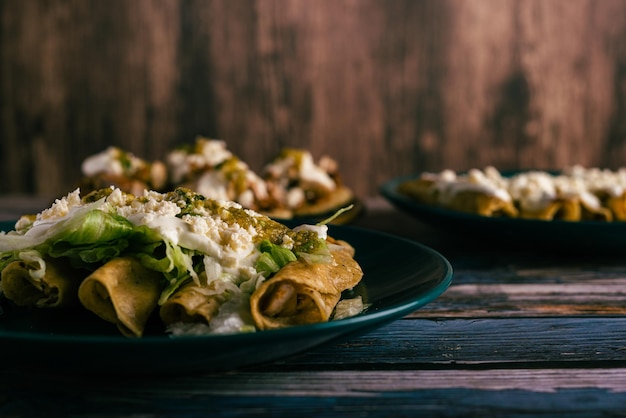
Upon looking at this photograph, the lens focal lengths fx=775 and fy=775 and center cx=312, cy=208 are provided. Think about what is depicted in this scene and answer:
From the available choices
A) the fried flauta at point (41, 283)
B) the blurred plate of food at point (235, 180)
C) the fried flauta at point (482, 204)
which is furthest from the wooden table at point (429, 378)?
the blurred plate of food at point (235, 180)

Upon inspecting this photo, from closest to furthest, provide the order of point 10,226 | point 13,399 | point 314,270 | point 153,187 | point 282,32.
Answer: point 13,399
point 314,270
point 10,226
point 153,187
point 282,32

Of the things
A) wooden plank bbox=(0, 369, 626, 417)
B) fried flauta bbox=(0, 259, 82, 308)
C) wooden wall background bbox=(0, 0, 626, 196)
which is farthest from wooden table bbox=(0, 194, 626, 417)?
wooden wall background bbox=(0, 0, 626, 196)

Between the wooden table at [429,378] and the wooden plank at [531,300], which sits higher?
the wooden table at [429,378]

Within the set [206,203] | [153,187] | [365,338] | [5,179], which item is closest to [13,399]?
[206,203]

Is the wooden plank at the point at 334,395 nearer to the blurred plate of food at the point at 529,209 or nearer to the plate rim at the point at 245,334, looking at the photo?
the plate rim at the point at 245,334

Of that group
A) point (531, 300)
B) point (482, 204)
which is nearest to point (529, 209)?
point (482, 204)

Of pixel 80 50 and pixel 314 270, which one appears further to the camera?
pixel 80 50

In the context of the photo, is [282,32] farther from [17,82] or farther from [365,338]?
[365,338]
